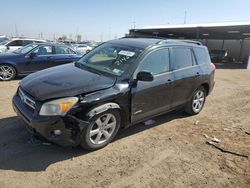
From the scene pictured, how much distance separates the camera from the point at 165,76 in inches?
194

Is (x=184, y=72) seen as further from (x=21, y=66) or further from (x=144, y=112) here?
(x=21, y=66)

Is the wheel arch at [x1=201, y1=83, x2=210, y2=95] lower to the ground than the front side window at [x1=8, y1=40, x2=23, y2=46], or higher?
lower

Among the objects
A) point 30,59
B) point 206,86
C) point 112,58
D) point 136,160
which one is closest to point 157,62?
point 112,58

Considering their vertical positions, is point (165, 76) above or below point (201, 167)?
above

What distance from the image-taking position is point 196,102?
621cm

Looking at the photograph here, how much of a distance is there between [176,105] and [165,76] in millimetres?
837

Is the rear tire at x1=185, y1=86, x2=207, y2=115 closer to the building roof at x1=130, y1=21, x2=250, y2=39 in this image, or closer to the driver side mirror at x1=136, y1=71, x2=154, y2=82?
the driver side mirror at x1=136, y1=71, x2=154, y2=82

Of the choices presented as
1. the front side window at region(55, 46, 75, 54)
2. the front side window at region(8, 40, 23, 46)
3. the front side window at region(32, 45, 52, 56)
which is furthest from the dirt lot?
the front side window at region(8, 40, 23, 46)

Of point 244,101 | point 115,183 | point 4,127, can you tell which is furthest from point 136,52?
point 244,101

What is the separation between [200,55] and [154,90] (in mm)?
2107

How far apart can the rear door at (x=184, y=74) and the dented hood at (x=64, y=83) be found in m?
1.59

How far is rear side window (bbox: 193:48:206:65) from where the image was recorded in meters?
6.01

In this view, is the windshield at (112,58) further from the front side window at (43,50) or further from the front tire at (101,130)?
the front side window at (43,50)

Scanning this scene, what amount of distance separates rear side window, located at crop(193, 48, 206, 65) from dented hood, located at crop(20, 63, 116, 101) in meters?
2.62
